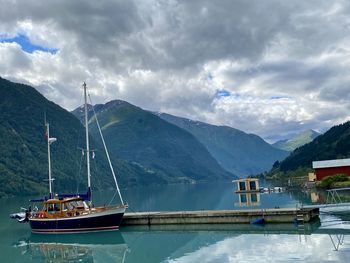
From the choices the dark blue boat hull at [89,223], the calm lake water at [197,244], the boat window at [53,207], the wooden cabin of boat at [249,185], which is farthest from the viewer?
the wooden cabin of boat at [249,185]

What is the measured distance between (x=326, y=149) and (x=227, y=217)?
431 ft

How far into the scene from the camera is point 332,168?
4267 inches

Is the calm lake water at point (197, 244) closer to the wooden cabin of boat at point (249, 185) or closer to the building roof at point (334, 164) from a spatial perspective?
the wooden cabin of boat at point (249, 185)

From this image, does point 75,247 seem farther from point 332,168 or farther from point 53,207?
point 332,168

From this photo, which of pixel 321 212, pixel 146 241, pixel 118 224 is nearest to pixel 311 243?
pixel 146 241

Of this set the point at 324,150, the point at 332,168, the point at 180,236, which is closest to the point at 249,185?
the point at 332,168

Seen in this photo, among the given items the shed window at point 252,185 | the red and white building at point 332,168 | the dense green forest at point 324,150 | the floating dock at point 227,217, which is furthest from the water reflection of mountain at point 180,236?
the dense green forest at point 324,150

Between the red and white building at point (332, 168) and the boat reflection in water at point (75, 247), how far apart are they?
76855mm

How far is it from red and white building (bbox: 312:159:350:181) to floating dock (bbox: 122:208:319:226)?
2616 inches

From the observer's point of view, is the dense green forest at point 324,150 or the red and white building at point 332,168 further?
the dense green forest at point 324,150

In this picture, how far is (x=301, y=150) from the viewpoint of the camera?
195000 millimetres

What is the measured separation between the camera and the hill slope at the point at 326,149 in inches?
6137

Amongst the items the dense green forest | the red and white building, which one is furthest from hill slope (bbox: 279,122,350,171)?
the red and white building

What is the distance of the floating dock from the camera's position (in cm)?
4352
